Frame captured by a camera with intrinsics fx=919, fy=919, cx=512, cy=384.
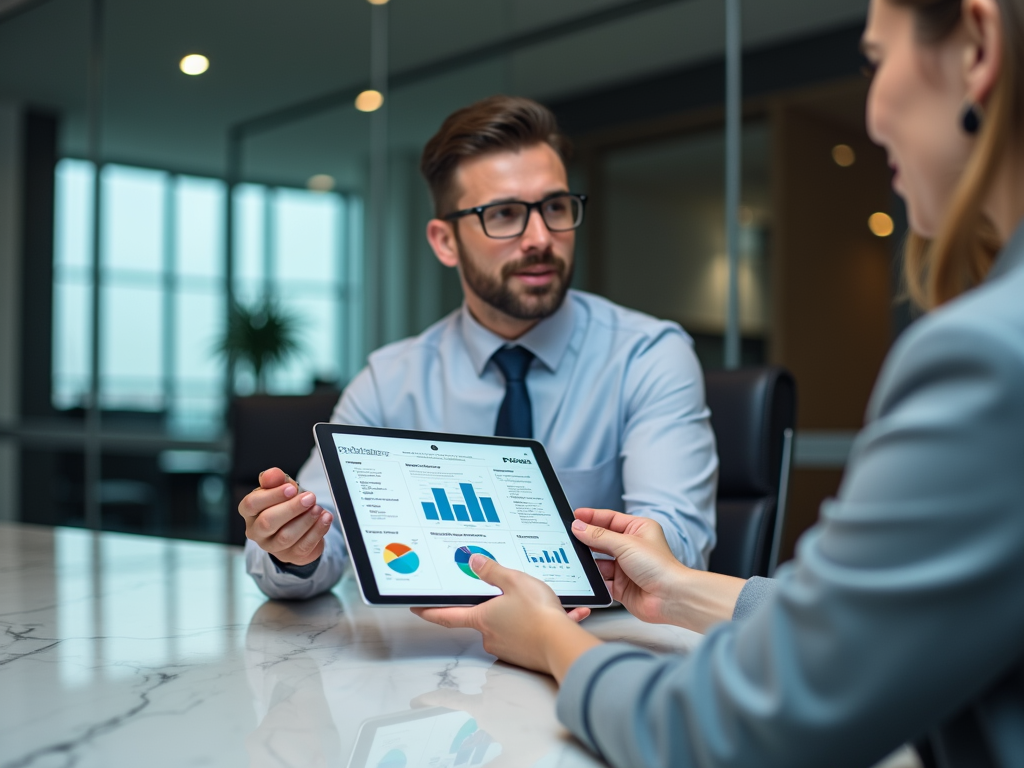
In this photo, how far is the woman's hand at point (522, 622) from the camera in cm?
83

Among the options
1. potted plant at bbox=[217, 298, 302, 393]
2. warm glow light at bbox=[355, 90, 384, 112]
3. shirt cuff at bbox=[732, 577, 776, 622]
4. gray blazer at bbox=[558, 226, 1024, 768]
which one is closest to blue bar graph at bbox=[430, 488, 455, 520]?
shirt cuff at bbox=[732, 577, 776, 622]

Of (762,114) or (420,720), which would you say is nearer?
(420,720)

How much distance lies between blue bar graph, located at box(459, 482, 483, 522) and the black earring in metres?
0.75

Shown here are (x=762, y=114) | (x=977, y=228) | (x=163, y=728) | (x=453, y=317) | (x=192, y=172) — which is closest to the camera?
(x=977, y=228)

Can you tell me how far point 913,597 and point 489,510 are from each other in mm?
732

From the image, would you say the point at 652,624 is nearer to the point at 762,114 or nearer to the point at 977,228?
the point at 977,228

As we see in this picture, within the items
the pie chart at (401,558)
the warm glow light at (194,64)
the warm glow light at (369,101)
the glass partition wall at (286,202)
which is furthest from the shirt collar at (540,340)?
the warm glow light at (194,64)

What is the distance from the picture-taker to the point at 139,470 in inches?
225

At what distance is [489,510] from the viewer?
3.88 ft

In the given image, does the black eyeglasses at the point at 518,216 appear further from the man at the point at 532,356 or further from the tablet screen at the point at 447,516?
the tablet screen at the point at 447,516

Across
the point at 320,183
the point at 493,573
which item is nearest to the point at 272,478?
the point at 493,573

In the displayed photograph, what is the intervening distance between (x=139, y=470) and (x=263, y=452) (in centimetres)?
396

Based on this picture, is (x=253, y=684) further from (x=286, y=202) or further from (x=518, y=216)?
(x=286, y=202)

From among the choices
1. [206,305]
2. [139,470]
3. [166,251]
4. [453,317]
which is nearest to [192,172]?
[166,251]
